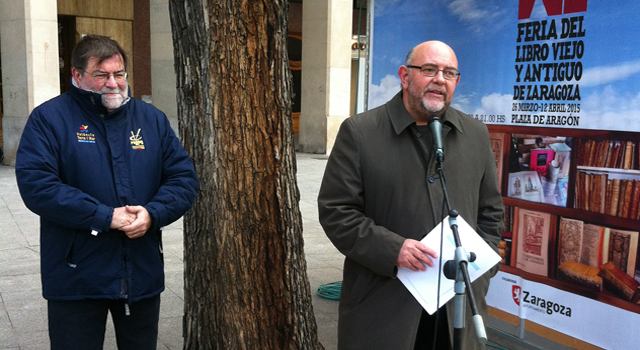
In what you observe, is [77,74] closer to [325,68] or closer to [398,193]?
[398,193]

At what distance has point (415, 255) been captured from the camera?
260 cm

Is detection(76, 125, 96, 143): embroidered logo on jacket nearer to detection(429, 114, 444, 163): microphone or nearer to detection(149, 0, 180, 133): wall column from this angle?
detection(429, 114, 444, 163): microphone

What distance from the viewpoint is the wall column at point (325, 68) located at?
1711cm

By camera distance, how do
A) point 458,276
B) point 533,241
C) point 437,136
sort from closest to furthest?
point 458,276 < point 437,136 < point 533,241

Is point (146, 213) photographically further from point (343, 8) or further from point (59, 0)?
point (59, 0)

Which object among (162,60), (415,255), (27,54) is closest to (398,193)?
(415,255)

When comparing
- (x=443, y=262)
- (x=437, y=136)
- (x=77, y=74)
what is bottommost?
(x=443, y=262)

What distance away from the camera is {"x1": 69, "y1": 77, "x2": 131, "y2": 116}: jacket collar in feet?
→ 9.74

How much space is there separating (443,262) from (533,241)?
1.99m

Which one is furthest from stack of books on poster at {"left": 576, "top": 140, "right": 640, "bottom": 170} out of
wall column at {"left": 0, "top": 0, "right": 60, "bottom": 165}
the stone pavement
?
wall column at {"left": 0, "top": 0, "right": 60, "bottom": 165}

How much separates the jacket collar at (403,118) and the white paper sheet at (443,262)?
1.43 ft

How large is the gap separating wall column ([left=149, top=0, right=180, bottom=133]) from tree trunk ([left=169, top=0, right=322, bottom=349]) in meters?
11.9

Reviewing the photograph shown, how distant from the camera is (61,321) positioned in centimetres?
299

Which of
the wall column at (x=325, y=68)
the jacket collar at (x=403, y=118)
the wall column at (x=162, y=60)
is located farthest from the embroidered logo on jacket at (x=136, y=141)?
the wall column at (x=325, y=68)
